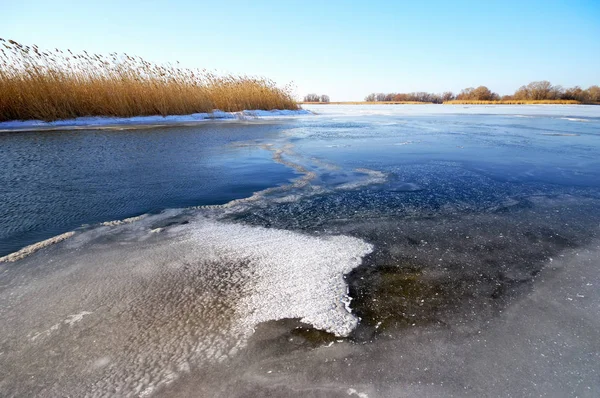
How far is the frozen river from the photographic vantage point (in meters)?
1.09

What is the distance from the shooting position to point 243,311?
1.40 meters

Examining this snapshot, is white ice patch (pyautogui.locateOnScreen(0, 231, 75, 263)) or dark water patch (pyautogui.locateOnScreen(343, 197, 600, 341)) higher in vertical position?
white ice patch (pyautogui.locateOnScreen(0, 231, 75, 263))

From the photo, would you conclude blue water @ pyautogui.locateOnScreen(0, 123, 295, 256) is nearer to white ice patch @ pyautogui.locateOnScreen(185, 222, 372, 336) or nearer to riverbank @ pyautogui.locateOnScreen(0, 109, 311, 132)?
white ice patch @ pyautogui.locateOnScreen(185, 222, 372, 336)

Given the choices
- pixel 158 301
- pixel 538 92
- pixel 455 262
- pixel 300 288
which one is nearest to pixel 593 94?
pixel 538 92

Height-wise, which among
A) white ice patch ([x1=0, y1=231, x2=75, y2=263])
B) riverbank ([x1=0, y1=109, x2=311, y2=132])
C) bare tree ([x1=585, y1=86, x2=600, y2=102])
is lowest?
white ice patch ([x1=0, y1=231, x2=75, y2=263])

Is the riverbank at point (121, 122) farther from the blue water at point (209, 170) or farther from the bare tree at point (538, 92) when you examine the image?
the bare tree at point (538, 92)

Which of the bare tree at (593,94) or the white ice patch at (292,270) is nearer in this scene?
the white ice patch at (292,270)

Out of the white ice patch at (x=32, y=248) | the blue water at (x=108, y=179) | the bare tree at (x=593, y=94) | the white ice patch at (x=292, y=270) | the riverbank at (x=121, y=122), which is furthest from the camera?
the bare tree at (x=593, y=94)

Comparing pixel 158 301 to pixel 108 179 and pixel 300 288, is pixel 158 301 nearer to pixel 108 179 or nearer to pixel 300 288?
pixel 300 288

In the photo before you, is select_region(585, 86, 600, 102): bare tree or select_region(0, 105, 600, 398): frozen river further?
select_region(585, 86, 600, 102): bare tree

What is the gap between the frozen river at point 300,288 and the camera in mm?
1086

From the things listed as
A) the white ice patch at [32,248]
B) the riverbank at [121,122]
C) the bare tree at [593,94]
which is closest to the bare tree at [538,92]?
the bare tree at [593,94]

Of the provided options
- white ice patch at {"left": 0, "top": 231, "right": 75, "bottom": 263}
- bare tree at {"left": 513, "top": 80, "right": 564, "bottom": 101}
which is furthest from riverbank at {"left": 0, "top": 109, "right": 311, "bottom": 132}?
bare tree at {"left": 513, "top": 80, "right": 564, "bottom": 101}

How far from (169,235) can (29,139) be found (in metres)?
6.47
